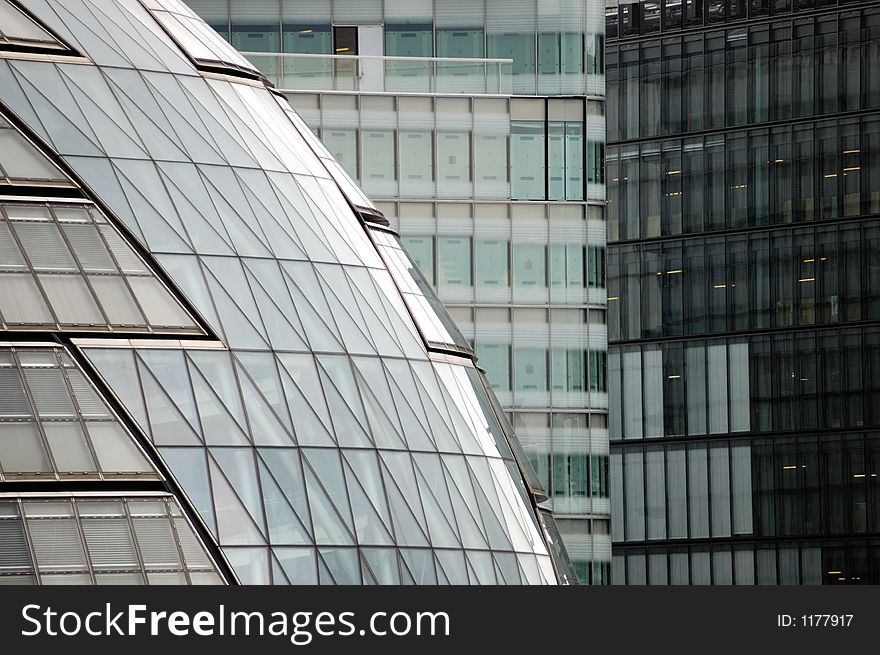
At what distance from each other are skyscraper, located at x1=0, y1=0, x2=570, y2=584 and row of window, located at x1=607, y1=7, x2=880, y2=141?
57853 millimetres

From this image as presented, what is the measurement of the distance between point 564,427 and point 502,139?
32.5ft

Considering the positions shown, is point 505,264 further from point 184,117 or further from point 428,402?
point 184,117

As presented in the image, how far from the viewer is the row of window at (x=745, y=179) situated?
87.2 metres

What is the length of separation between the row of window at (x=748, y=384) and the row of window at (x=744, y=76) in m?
11.0

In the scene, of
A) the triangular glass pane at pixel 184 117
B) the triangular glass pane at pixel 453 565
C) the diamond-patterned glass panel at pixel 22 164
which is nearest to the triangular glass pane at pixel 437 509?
the triangular glass pane at pixel 453 565

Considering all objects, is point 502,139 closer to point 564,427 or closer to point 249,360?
point 564,427

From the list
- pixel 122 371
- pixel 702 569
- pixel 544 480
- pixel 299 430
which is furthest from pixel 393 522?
pixel 702 569

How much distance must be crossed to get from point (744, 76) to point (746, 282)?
1015 centimetres

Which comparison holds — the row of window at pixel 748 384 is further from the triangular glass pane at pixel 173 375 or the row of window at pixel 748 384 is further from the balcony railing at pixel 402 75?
the triangular glass pane at pixel 173 375

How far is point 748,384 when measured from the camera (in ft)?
292

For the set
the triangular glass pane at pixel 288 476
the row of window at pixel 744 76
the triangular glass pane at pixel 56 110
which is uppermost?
the row of window at pixel 744 76

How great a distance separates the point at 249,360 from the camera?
1174 inches

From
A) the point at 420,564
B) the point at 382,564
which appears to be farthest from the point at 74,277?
the point at 420,564

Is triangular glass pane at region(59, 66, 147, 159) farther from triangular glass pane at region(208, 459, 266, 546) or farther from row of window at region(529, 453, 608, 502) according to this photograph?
row of window at region(529, 453, 608, 502)
